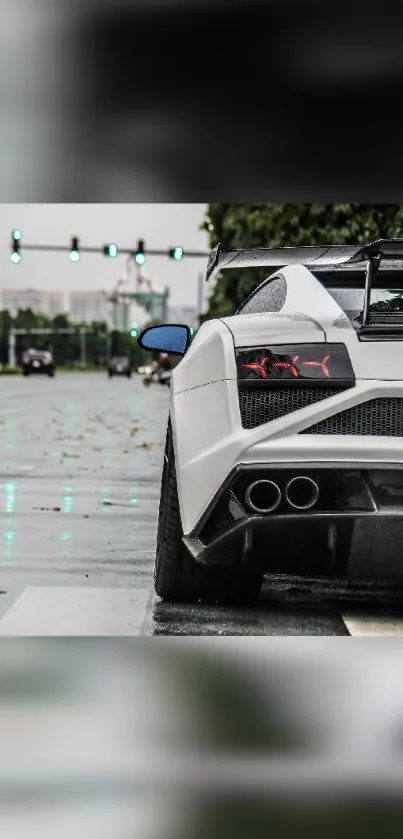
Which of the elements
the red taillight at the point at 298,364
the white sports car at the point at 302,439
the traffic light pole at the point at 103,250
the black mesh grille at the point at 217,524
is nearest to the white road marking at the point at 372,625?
the white sports car at the point at 302,439

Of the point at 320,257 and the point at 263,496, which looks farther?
the point at 320,257

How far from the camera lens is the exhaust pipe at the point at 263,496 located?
666 cm

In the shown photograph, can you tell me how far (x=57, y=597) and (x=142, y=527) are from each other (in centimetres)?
337

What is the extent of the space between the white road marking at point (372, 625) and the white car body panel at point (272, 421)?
34.3 inches

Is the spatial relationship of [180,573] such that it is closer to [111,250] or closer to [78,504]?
[78,504]

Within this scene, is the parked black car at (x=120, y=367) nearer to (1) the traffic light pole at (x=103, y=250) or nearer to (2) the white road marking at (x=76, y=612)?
(1) the traffic light pole at (x=103, y=250)

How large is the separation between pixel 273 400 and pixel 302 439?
0.64 feet

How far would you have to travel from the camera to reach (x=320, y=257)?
26.1 ft

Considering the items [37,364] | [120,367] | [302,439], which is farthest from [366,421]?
[120,367]

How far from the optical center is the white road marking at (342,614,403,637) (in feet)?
24.2

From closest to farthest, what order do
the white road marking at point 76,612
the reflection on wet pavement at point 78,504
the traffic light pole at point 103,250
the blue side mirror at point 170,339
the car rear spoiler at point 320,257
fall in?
the car rear spoiler at point 320,257, the white road marking at point 76,612, the blue side mirror at point 170,339, the reflection on wet pavement at point 78,504, the traffic light pole at point 103,250

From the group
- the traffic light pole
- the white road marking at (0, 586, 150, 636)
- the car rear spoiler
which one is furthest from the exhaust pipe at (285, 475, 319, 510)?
the traffic light pole

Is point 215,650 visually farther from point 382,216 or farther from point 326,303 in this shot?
point 382,216

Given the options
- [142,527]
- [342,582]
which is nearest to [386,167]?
[142,527]
